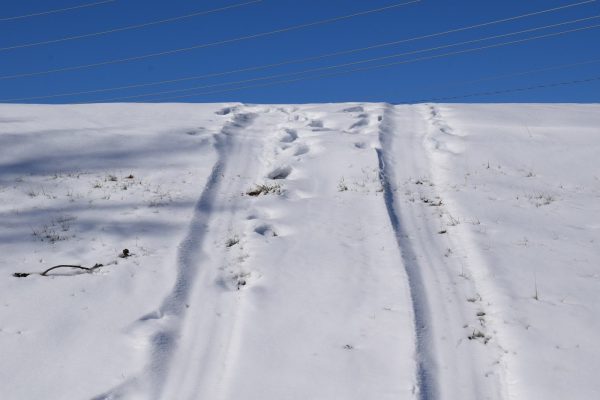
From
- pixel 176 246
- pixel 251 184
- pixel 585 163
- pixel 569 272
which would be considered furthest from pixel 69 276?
pixel 585 163

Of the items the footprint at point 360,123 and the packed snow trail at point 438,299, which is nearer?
the packed snow trail at point 438,299

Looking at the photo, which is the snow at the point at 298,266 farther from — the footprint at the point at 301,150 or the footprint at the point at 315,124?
the footprint at the point at 315,124

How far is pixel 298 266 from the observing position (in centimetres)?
714

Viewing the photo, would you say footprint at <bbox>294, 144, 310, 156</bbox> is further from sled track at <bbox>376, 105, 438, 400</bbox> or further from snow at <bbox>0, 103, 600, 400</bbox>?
sled track at <bbox>376, 105, 438, 400</bbox>

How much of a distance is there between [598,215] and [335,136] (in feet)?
22.2

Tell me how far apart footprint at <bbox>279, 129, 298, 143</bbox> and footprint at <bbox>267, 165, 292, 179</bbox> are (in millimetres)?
2425

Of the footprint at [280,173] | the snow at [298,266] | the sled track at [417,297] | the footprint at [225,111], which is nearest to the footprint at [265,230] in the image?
the snow at [298,266]

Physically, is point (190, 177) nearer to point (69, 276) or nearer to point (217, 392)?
point (69, 276)

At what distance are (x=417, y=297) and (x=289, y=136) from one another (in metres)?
8.55

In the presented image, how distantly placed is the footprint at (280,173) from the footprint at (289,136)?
2.43 metres

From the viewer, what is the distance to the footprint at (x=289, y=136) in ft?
45.4

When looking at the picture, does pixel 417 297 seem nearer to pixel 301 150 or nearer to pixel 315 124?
pixel 301 150

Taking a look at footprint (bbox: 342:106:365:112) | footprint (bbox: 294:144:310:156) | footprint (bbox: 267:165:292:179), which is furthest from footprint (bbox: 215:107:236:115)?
footprint (bbox: 267:165:292:179)

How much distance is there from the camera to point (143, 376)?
16.0 ft
